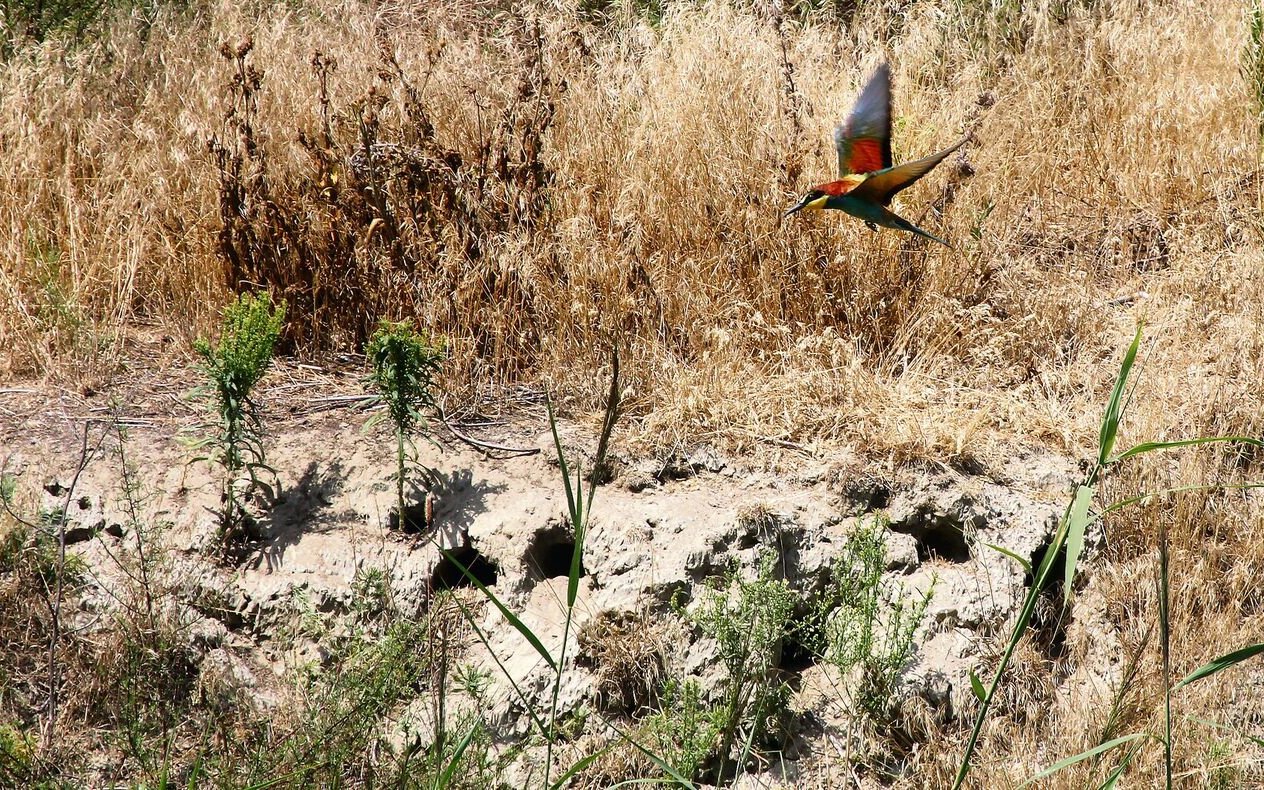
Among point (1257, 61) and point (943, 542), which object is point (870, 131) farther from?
point (1257, 61)

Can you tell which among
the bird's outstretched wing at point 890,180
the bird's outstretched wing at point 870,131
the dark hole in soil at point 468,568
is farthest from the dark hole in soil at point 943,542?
the dark hole in soil at point 468,568

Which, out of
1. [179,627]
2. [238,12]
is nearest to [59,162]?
[238,12]

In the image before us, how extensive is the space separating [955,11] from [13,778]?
5.37 meters

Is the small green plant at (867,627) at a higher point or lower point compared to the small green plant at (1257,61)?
lower

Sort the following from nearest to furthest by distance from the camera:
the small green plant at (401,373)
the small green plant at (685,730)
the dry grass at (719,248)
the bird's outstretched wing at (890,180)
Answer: the small green plant at (685,730)
the bird's outstretched wing at (890,180)
the small green plant at (401,373)
the dry grass at (719,248)

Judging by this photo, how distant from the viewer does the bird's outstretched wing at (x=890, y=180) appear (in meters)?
3.14

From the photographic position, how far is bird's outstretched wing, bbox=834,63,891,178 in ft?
11.0

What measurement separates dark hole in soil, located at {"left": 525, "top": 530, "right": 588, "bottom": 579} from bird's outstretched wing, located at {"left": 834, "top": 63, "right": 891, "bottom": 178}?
56.2 inches

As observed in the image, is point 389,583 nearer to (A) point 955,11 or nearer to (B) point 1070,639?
(B) point 1070,639

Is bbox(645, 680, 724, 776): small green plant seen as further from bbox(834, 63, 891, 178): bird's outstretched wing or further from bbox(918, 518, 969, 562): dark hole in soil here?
bbox(834, 63, 891, 178): bird's outstretched wing

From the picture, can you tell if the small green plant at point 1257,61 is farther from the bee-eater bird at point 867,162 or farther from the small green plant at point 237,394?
the small green plant at point 237,394

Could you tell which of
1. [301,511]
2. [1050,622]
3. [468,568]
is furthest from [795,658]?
[301,511]

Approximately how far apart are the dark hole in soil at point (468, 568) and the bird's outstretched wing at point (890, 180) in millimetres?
1527

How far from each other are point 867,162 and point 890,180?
0.20 metres
